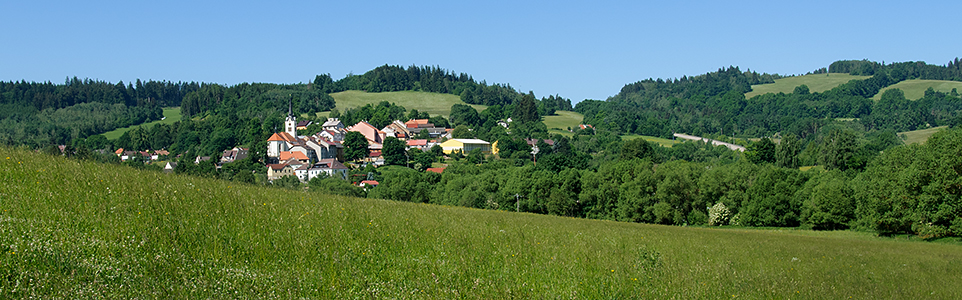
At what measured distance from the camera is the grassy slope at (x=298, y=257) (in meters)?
6.50

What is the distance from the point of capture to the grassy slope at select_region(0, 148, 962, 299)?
650 cm

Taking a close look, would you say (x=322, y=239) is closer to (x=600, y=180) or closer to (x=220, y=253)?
(x=220, y=253)

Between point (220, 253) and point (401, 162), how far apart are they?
125 m

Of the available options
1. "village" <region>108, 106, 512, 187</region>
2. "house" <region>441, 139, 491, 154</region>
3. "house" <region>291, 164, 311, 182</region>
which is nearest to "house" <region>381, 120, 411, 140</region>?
"village" <region>108, 106, 512, 187</region>

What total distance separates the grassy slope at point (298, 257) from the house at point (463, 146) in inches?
5487

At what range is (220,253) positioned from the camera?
7418mm

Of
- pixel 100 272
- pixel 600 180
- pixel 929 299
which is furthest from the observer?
pixel 600 180

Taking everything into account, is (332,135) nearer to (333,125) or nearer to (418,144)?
(333,125)

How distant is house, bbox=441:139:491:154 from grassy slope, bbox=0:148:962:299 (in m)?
139

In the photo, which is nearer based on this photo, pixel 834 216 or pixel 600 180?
pixel 834 216

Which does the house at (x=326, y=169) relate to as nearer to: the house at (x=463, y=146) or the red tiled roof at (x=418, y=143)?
the house at (x=463, y=146)

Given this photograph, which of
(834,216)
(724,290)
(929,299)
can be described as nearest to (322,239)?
(724,290)

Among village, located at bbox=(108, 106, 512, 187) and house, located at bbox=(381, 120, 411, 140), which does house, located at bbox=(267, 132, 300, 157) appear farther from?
house, located at bbox=(381, 120, 411, 140)

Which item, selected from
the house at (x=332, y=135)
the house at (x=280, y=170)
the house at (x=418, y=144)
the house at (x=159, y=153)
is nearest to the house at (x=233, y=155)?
the house at (x=280, y=170)
